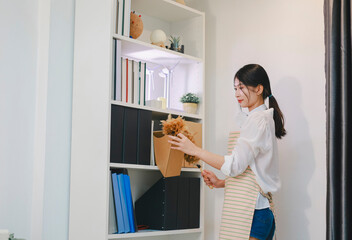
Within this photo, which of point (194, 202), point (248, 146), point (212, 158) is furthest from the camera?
point (194, 202)

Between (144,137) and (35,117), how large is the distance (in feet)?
2.04

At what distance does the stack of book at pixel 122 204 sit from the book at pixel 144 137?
0.14 meters

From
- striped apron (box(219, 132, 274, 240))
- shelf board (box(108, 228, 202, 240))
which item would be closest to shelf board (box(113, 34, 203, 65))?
striped apron (box(219, 132, 274, 240))

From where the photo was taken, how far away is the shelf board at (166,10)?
2.90m

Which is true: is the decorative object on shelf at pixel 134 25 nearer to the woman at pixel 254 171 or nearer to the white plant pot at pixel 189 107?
the white plant pot at pixel 189 107

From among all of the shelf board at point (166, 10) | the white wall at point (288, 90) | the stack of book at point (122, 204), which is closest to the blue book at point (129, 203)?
the stack of book at point (122, 204)

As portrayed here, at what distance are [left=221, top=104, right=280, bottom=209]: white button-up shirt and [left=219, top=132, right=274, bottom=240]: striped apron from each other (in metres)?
0.04

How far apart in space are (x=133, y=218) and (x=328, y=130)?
3.67 feet

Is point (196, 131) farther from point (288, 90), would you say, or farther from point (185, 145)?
point (288, 90)

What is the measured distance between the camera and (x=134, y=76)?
8.52 feet

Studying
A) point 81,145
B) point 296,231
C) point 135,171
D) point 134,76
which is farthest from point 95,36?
point 296,231

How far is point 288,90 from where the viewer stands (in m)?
2.79

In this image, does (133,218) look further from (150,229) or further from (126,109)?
(126,109)

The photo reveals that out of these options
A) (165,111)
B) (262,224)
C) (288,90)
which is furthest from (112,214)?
(288,90)
